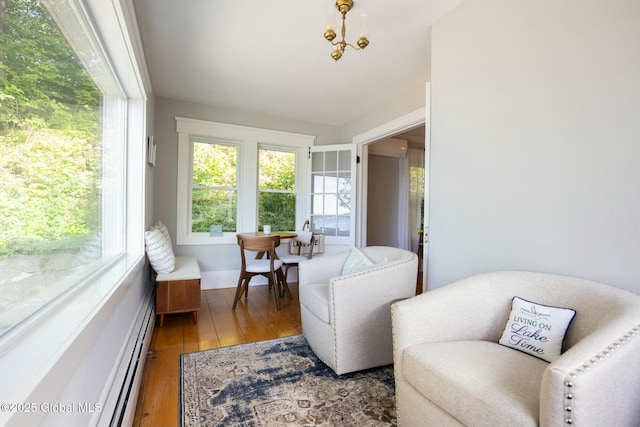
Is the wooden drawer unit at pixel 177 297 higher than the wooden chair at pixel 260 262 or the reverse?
the reverse

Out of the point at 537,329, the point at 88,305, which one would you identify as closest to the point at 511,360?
the point at 537,329

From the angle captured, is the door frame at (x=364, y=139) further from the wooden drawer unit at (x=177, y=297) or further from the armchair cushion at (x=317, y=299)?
the wooden drawer unit at (x=177, y=297)

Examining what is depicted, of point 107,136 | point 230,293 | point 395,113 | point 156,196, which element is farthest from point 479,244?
point 156,196

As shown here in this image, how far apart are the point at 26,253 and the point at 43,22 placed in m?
A: 0.82

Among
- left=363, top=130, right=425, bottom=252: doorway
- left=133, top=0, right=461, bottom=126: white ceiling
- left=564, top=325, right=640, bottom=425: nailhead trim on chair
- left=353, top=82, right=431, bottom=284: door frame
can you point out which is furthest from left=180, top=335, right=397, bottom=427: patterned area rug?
left=363, top=130, right=425, bottom=252: doorway

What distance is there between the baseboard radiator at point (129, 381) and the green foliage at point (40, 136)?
0.70 meters

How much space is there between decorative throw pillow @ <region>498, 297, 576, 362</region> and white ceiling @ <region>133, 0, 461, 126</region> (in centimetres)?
194

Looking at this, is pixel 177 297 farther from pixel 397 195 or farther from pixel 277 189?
pixel 397 195

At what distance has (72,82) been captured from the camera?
4.25 ft

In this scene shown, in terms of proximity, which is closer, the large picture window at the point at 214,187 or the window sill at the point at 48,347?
the window sill at the point at 48,347

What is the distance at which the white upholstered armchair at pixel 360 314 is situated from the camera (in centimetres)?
175

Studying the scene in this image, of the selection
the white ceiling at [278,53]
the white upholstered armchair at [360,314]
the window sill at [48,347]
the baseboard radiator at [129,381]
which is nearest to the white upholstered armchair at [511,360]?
the white upholstered armchair at [360,314]

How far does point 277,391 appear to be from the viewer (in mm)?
1651

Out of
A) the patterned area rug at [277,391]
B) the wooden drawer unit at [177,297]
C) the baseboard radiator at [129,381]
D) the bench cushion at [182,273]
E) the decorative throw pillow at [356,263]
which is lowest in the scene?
the patterned area rug at [277,391]
